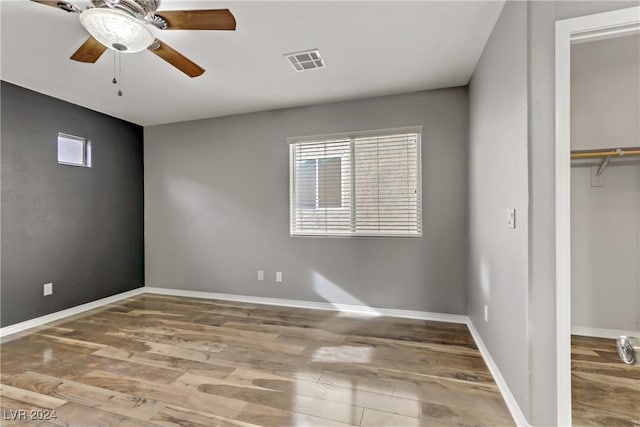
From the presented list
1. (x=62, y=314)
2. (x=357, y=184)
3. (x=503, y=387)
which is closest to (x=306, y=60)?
(x=357, y=184)

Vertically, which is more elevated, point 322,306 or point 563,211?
point 563,211

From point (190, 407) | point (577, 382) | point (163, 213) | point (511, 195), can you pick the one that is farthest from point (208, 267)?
point (577, 382)

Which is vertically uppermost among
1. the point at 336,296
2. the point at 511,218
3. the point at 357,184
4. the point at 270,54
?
the point at 270,54

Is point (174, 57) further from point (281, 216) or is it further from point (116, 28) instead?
point (281, 216)

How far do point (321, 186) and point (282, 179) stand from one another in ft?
1.73

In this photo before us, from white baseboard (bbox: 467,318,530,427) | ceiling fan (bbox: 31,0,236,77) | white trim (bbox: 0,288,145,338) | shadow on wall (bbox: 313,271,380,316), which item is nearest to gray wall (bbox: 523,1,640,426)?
white baseboard (bbox: 467,318,530,427)

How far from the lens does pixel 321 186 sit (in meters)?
3.62

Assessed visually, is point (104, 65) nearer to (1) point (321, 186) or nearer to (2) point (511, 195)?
(1) point (321, 186)

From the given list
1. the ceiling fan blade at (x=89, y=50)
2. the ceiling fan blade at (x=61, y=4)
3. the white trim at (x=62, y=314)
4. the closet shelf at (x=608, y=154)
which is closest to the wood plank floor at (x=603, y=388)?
the closet shelf at (x=608, y=154)

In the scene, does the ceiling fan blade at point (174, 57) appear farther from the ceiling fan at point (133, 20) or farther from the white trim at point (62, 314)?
the white trim at point (62, 314)

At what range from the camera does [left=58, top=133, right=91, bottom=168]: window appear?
3.45 metres

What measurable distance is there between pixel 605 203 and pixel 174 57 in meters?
3.77

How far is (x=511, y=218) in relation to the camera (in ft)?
5.66

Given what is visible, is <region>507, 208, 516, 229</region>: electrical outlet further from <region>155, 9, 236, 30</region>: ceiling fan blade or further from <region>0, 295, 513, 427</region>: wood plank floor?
<region>155, 9, 236, 30</region>: ceiling fan blade
